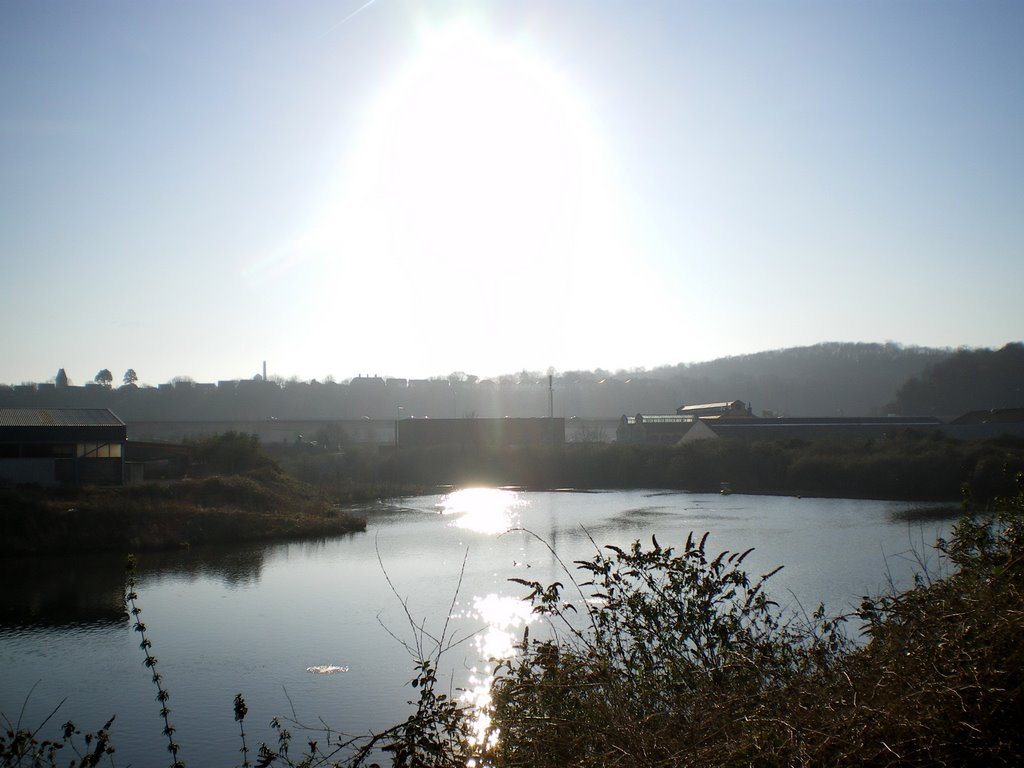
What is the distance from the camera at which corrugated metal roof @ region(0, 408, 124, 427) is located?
88.2ft

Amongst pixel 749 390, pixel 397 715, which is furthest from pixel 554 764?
pixel 749 390

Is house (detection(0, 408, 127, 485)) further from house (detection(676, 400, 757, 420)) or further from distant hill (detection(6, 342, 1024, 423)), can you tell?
distant hill (detection(6, 342, 1024, 423))

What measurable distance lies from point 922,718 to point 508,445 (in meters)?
52.4

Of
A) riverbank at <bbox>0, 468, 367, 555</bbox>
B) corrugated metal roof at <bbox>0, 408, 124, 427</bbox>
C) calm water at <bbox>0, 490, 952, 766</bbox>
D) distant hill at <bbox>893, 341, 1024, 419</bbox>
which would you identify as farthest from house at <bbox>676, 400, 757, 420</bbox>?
corrugated metal roof at <bbox>0, 408, 124, 427</bbox>

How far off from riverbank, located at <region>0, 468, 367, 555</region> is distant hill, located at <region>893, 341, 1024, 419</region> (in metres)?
52.2

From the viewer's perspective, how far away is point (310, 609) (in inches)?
609

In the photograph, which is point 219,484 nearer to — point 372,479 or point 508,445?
point 372,479

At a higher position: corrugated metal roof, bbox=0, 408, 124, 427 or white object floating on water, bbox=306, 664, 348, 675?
corrugated metal roof, bbox=0, 408, 124, 427

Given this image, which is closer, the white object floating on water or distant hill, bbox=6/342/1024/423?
the white object floating on water

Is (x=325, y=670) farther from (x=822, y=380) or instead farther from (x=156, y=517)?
(x=822, y=380)

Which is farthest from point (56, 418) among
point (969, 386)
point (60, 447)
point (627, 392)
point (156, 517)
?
point (627, 392)

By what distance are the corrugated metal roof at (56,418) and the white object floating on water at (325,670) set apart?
19.5m

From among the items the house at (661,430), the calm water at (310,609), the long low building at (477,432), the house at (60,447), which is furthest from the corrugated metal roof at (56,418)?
the house at (661,430)

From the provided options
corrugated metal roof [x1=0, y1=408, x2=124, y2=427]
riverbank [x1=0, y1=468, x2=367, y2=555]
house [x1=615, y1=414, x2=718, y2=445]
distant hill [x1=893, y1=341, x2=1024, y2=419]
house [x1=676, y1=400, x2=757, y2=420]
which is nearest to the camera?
riverbank [x1=0, y1=468, x2=367, y2=555]
